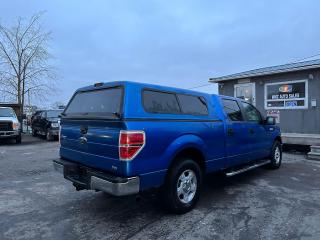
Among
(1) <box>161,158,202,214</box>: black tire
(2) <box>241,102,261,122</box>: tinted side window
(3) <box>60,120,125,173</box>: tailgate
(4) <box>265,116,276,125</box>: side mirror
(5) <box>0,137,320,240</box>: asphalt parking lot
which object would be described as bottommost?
(5) <box>0,137,320,240</box>: asphalt parking lot

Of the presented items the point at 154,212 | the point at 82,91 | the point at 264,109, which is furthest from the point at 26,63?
the point at 154,212

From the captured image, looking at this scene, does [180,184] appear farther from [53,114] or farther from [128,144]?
[53,114]

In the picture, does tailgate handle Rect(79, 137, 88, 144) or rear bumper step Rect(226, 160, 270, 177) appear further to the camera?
rear bumper step Rect(226, 160, 270, 177)

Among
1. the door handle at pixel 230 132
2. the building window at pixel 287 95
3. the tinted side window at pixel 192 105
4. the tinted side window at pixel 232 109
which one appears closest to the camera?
the tinted side window at pixel 192 105

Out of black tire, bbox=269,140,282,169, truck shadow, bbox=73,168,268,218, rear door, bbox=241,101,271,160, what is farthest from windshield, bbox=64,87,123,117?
black tire, bbox=269,140,282,169

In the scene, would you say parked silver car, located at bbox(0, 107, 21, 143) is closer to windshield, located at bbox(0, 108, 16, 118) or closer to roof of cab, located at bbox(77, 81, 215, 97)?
windshield, located at bbox(0, 108, 16, 118)

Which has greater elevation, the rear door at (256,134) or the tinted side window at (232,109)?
the tinted side window at (232,109)

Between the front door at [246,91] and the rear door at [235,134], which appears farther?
the front door at [246,91]

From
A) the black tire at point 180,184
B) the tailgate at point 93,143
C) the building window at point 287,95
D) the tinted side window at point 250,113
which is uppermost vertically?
the building window at point 287,95

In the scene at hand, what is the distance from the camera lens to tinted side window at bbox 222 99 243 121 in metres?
6.05

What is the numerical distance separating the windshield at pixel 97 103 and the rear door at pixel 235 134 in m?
2.39

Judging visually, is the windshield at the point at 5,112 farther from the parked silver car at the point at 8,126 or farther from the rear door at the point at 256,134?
the rear door at the point at 256,134

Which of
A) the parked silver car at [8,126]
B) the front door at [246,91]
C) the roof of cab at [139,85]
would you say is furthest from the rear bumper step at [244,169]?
the parked silver car at [8,126]

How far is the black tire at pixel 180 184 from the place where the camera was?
4.48 meters
